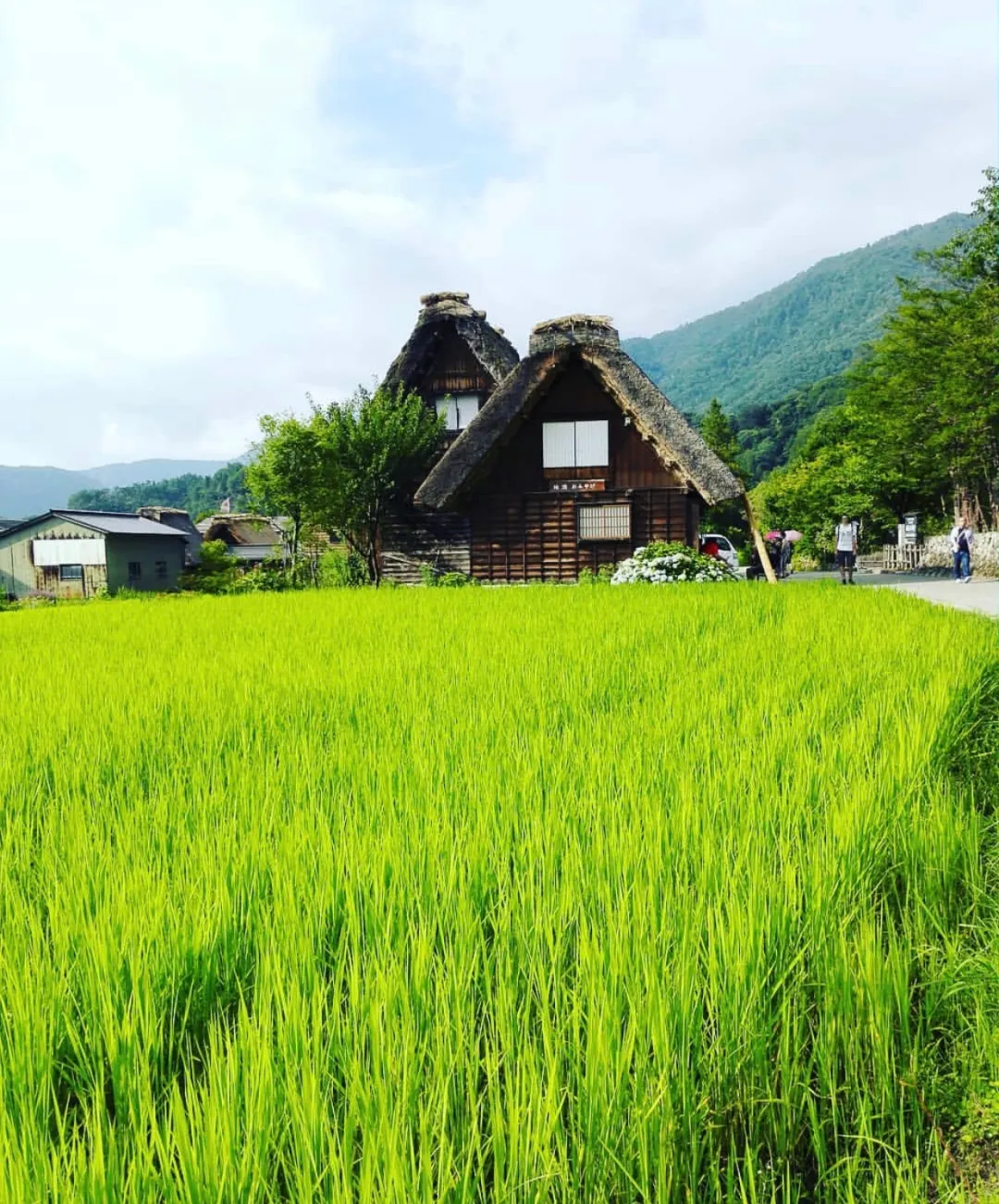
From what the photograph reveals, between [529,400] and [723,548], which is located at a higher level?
[529,400]

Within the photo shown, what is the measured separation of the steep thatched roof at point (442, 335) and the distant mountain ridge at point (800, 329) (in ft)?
315

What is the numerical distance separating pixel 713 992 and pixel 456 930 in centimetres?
41

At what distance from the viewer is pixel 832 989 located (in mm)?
1099

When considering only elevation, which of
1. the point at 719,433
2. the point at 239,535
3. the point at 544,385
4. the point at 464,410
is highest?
the point at 719,433

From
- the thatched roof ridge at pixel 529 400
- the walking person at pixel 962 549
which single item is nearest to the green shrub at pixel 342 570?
the thatched roof ridge at pixel 529 400

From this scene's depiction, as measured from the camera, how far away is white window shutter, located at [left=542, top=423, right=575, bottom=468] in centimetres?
1412

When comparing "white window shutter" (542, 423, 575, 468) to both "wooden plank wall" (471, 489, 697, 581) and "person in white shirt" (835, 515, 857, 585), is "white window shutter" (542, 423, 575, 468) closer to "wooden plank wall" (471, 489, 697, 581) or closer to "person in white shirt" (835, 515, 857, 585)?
"wooden plank wall" (471, 489, 697, 581)

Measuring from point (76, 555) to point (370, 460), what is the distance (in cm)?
2056

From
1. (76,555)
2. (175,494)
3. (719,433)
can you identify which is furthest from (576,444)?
(175,494)

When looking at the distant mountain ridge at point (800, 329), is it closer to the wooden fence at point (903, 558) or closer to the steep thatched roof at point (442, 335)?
the wooden fence at point (903, 558)

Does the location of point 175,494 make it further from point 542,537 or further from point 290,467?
point 542,537

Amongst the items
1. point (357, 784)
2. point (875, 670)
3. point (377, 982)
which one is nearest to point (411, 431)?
point (875, 670)

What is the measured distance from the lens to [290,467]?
15648 mm

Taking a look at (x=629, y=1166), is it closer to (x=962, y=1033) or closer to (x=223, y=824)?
(x=962, y=1033)
